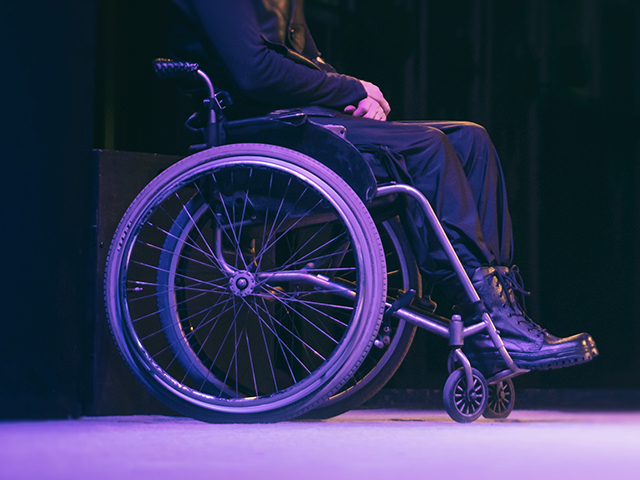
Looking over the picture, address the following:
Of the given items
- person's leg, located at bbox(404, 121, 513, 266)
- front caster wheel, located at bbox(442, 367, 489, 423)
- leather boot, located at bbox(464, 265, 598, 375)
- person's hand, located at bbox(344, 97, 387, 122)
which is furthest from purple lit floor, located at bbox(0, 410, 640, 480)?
person's hand, located at bbox(344, 97, 387, 122)

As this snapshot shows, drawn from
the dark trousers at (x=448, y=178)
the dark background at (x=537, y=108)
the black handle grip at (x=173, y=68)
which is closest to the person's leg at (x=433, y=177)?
the dark trousers at (x=448, y=178)

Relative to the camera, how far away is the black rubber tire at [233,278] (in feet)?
4.02

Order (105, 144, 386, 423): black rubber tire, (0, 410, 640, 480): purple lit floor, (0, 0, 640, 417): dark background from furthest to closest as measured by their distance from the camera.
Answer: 1. (0, 0, 640, 417): dark background
2. (105, 144, 386, 423): black rubber tire
3. (0, 410, 640, 480): purple lit floor

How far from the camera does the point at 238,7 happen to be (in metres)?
1.33

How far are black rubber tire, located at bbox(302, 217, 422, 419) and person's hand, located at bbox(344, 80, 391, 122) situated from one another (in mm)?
286

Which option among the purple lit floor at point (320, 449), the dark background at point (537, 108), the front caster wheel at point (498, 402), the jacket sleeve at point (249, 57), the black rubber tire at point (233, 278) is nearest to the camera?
the purple lit floor at point (320, 449)

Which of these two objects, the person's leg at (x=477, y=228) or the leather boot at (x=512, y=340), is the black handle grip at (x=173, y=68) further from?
the leather boot at (x=512, y=340)

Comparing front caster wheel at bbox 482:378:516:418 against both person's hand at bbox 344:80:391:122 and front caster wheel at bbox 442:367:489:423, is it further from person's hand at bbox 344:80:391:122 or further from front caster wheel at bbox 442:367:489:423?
person's hand at bbox 344:80:391:122

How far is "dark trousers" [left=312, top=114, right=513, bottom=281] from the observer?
4.31 ft

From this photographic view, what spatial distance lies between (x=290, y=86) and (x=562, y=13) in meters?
1.13

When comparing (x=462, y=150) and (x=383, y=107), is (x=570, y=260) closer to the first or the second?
(x=462, y=150)

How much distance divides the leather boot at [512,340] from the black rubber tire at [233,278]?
0.26m

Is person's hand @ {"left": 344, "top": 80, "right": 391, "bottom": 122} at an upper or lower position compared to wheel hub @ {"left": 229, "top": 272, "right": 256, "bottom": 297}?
upper

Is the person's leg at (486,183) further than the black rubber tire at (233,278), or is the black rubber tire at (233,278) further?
the person's leg at (486,183)
